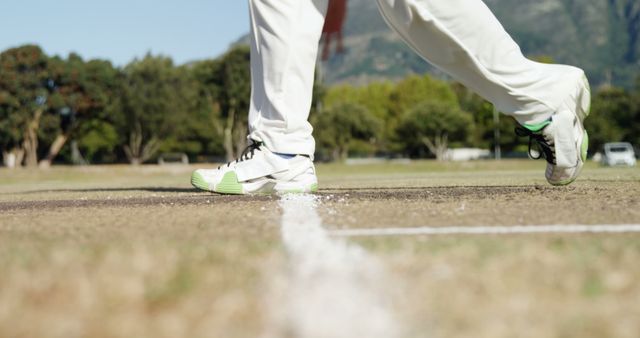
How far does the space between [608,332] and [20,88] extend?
44.1 metres

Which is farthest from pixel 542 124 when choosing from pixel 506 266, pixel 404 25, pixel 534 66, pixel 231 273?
pixel 231 273

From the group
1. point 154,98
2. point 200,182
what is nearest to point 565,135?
point 200,182

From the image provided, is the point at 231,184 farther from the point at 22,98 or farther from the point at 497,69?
the point at 22,98

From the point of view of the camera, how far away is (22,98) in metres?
41.0

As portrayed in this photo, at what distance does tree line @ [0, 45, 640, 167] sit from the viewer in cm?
4147

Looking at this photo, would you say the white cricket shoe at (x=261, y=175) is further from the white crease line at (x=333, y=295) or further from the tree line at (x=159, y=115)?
the tree line at (x=159, y=115)

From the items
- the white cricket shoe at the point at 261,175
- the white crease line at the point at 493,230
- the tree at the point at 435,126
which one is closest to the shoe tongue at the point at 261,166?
the white cricket shoe at the point at 261,175

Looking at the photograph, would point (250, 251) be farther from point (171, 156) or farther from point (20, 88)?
point (171, 156)

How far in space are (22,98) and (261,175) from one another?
136 ft

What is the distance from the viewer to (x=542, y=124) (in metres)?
3.00

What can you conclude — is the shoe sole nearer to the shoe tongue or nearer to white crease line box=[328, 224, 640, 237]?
the shoe tongue

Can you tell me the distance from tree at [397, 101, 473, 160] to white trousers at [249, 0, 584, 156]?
52.1m

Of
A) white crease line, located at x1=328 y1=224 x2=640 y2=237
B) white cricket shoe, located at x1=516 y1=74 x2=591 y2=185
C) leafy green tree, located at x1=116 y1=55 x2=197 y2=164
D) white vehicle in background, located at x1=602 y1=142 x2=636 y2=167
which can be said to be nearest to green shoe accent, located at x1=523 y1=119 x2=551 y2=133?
white cricket shoe, located at x1=516 y1=74 x2=591 y2=185

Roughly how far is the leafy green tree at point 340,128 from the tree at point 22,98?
17.7m
